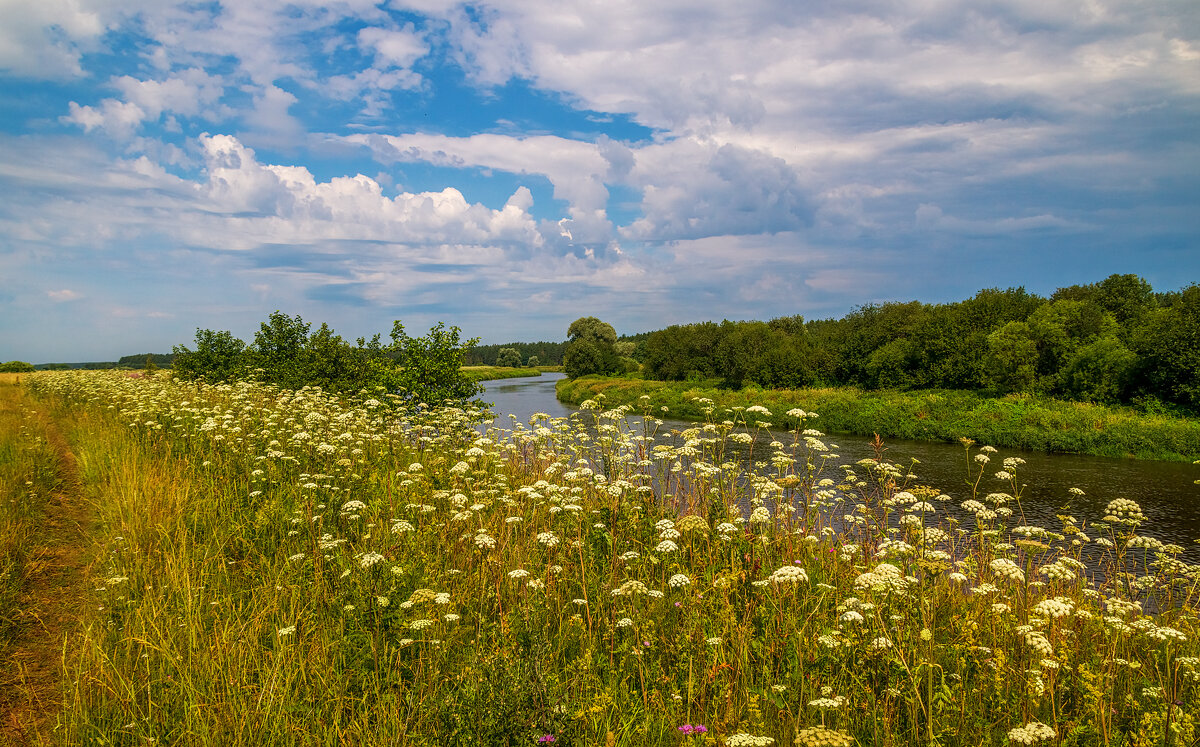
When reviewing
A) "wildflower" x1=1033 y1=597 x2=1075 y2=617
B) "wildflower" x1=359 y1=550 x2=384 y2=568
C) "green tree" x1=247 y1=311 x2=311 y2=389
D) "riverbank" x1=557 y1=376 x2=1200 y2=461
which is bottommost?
"riverbank" x1=557 y1=376 x2=1200 y2=461

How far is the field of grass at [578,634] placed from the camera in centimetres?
306

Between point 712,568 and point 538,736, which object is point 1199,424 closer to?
point 712,568

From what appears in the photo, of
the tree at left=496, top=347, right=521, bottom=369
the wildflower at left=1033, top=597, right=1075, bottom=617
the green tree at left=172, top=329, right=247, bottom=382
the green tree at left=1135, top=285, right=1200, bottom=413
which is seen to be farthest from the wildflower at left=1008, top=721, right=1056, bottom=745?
the tree at left=496, top=347, right=521, bottom=369

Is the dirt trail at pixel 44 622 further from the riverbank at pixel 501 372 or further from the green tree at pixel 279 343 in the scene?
the riverbank at pixel 501 372

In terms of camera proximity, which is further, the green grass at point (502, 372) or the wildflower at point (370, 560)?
the green grass at point (502, 372)

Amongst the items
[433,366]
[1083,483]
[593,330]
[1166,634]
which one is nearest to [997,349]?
[1083,483]

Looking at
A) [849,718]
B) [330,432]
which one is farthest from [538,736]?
[330,432]

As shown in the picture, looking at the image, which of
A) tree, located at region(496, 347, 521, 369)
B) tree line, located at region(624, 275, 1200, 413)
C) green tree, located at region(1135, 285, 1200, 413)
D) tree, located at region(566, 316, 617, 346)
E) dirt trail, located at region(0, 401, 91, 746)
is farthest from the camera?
tree, located at region(496, 347, 521, 369)

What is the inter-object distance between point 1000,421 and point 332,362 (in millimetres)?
35635

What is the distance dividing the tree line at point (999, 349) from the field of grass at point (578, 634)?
38973 mm

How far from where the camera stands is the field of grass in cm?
306

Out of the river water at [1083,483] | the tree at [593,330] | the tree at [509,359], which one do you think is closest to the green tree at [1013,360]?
the river water at [1083,483]

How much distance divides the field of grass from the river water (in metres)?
8.09

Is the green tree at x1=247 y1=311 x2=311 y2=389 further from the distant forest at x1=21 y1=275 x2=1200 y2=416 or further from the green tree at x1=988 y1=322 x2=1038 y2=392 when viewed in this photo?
the green tree at x1=988 y1=322 x2=1038 y2=392
